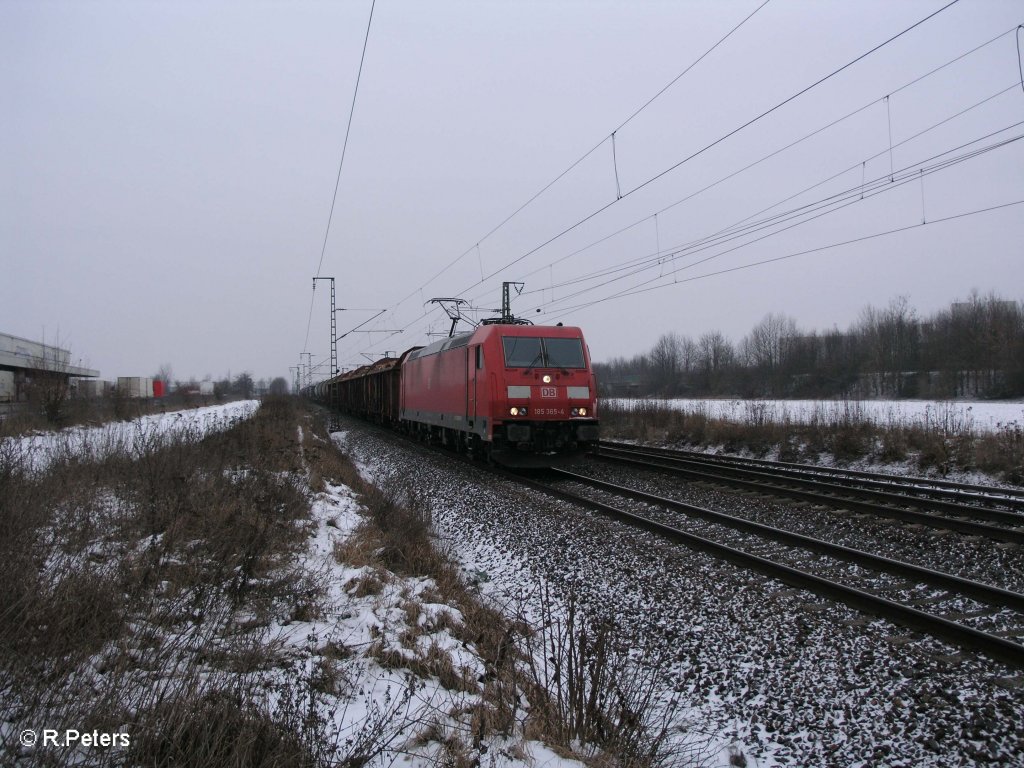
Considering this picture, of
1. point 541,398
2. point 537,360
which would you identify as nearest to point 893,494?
point 541,398

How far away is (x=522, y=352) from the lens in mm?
13172

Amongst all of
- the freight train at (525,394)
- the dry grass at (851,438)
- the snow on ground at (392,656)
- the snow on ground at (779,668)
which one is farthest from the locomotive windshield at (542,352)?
the snow on ground at (392,656)

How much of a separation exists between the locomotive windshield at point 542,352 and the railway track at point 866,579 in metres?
4.86

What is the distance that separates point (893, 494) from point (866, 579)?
4515 millimetres

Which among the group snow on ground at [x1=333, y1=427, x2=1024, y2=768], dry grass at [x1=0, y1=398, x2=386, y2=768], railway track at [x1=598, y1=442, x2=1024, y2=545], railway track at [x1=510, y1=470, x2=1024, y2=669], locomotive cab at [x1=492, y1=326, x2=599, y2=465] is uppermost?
locomotive cab at [x1=492, y1=326, x2=599, y2=465]

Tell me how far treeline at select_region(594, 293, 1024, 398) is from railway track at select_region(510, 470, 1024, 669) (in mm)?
31465

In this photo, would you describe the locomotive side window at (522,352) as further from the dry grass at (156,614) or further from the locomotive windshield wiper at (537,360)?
the dry grass at (156,614)

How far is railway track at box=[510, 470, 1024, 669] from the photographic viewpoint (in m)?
4.44

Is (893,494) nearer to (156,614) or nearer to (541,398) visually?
(541,398)

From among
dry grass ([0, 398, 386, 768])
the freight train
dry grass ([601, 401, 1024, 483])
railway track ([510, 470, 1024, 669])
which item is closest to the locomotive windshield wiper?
the freight train

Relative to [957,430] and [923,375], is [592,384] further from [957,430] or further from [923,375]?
[923,375]

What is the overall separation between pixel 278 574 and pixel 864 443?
48.5 ft

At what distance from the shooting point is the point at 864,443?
599 inches

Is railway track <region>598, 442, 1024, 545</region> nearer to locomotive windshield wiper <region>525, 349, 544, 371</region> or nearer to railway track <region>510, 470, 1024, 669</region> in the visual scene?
railway track <region>510, 470, 1024, 669</region>
